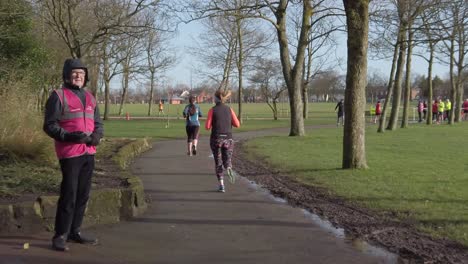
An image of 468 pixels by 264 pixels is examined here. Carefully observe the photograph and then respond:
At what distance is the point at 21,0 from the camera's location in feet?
60.3

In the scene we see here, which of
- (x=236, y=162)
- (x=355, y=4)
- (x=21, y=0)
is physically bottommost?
(x=236, y=162)

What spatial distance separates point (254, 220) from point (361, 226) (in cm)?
143

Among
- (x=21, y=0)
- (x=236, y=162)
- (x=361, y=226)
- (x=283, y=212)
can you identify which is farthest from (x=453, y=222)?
(x=21, y=0)

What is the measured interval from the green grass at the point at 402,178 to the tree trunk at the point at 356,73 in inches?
30.5

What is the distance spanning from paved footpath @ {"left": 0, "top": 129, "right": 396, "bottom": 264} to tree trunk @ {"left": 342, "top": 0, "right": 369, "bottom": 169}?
10.7 ft

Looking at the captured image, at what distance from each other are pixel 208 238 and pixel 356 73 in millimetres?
6426

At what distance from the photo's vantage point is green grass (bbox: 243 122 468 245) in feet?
23.3

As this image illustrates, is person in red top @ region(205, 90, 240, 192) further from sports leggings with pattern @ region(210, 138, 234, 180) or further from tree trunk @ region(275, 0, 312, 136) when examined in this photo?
tree trunk @ region(275, 0, 312, 136)

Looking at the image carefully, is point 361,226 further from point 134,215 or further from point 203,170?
point 203,170

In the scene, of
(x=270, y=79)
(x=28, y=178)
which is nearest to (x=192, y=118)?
(x=28, y=178)

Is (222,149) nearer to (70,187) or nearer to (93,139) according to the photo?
(93,139)

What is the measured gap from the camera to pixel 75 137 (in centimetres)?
522

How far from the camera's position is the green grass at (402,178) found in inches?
279

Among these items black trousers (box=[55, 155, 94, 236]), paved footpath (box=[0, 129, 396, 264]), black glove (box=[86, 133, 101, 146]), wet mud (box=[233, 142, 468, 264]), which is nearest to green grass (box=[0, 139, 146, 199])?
paved footpath (box=[0, 129, 396, 264])
